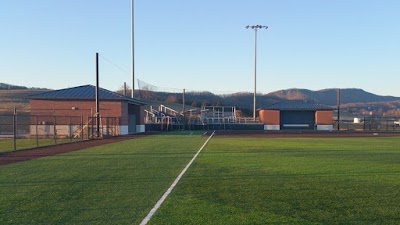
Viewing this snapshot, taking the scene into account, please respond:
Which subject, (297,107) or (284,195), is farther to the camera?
(297,107)

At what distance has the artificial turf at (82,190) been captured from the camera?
27.0 feet

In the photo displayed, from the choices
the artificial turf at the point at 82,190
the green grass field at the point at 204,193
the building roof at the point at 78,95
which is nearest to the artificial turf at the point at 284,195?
the green grass field at the point at 204,193

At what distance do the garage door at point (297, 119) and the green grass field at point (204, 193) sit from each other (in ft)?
183

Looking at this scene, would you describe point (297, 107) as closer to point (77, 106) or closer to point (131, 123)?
point (131, 123)

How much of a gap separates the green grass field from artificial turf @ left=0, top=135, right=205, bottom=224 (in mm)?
17

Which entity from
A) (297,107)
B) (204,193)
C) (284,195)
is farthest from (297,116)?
(204,193)

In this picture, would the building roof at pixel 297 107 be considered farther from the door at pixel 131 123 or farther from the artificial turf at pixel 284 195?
the artificial turf at pixel 284 195

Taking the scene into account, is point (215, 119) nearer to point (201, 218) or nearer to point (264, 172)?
point (264, 172)

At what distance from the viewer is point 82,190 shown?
36.7 ft

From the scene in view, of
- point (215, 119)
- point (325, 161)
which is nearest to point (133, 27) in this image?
point (215, 119)

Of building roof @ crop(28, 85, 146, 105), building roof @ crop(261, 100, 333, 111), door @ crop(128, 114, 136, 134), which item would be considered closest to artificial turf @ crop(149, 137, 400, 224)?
building roof @ crop(28, 85, 146, 105)

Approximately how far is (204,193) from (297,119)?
6464 cm

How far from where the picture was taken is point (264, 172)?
15.1 m

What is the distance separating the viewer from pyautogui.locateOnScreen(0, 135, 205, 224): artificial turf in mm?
8242
